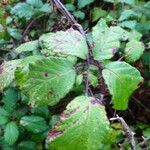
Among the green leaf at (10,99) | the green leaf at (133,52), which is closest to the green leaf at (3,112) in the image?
the green leaf at (10,99)

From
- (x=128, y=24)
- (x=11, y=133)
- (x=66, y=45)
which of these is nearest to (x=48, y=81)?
(x=66, y=45)

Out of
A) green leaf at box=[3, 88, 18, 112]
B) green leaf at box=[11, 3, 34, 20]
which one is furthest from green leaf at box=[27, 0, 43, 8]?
green leaf at box=[3, 88, 18, 112]

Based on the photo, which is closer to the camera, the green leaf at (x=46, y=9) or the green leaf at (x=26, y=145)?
the green leaf at (x=26, y=145)

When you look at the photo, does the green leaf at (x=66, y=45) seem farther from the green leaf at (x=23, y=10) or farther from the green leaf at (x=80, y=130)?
the green leaf at (x=23, y=10)

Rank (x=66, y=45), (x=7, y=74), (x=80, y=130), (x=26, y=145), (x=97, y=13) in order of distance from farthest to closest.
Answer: (x=97, y=13) < (x=26, y=145) < (x=7, y=74) < (x=66, y=45) < (x=80, y=130)

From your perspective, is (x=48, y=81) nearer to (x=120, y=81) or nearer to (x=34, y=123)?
(x=120, y=81)

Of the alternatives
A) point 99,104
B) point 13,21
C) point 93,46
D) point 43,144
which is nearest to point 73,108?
point 99,104
